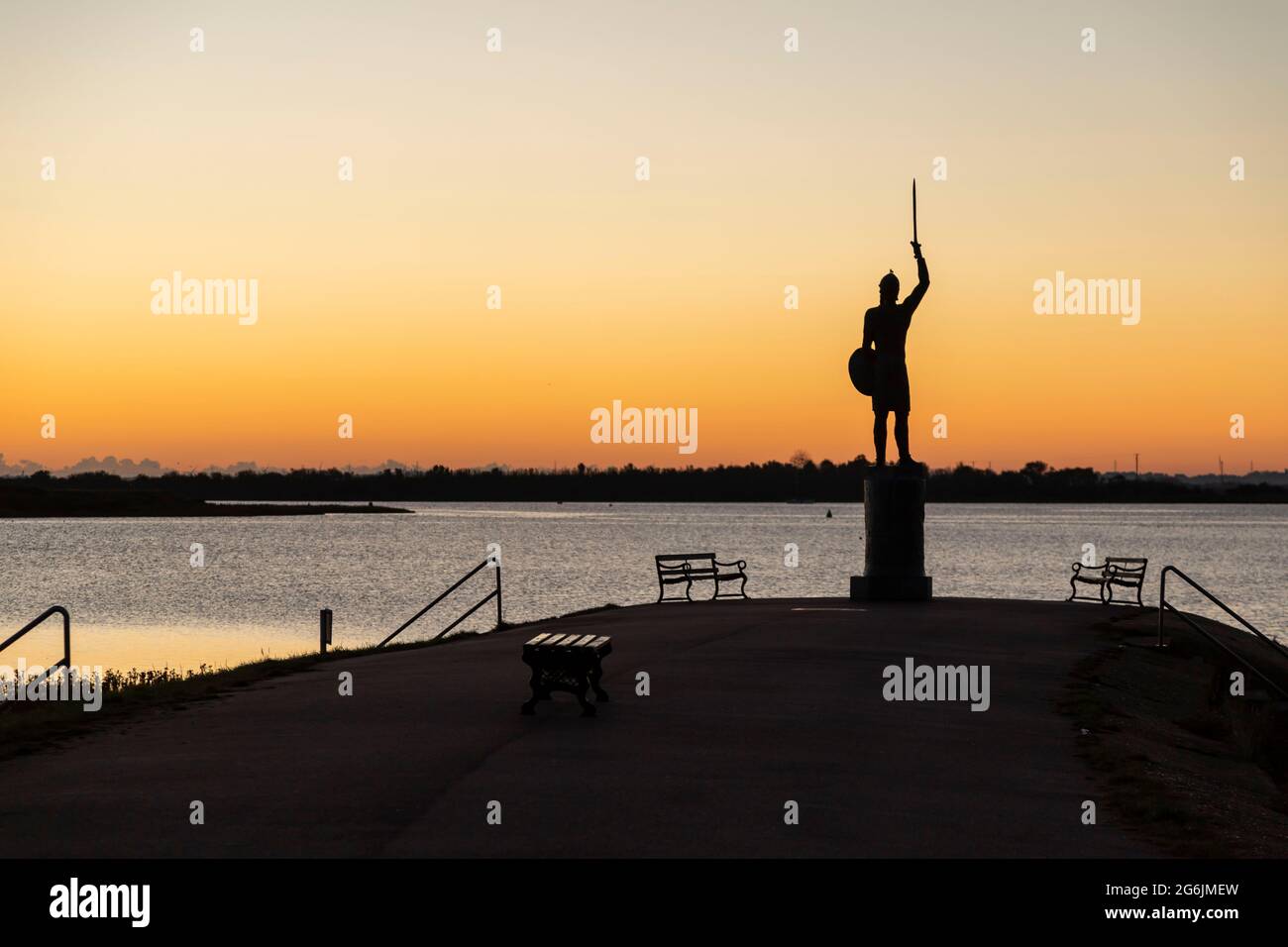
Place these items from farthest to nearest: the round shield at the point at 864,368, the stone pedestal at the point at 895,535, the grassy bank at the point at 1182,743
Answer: the round shield at the point at 864,368, the stone pedestal at the point at 895,535, the grassy bank at the point at 1182,743

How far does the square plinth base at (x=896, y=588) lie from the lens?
25.6m

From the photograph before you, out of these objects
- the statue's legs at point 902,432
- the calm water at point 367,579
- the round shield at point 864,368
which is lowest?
the calm water at point 367,579

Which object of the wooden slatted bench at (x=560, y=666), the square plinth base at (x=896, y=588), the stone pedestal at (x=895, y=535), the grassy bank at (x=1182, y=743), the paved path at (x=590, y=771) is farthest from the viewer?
the square plinth base at (x=896, y=588)

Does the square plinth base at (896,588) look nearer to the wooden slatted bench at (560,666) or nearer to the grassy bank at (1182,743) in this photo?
the grassy bank at (1182,743)

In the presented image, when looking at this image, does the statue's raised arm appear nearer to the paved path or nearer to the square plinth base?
the square plinth base

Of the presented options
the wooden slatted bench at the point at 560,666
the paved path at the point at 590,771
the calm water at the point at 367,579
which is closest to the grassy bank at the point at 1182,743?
the paved path at the point at 590,771

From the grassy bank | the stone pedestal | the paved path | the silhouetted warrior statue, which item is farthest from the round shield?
the paved path

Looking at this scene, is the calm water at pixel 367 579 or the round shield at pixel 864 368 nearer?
the round shield at pixel 864 368

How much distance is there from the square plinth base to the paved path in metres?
8.24

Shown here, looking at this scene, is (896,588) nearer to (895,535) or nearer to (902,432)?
(895,535)

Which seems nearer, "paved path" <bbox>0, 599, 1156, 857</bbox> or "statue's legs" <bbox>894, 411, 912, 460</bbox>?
"paved path" <bbox>0, 599, 1156, 857</bbox>

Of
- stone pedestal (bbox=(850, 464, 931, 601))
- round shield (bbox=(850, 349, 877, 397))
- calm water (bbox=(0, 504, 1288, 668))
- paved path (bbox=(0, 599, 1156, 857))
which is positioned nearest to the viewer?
paved path (bbox=(0, 599, 1156, 857))

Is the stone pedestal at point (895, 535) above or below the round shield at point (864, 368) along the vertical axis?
below

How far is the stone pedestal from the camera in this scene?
25141 mm
